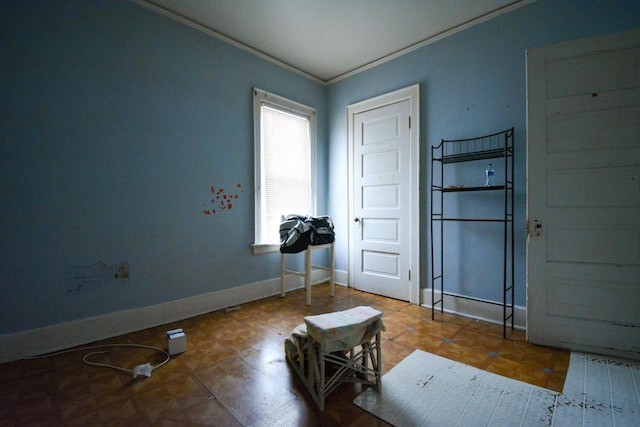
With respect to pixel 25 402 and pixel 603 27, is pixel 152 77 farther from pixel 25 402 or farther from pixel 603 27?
pixel 603 27

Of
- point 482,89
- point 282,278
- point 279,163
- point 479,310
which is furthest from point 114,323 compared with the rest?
point 482,89

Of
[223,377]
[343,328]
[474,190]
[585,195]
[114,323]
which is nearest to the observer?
[343,328]

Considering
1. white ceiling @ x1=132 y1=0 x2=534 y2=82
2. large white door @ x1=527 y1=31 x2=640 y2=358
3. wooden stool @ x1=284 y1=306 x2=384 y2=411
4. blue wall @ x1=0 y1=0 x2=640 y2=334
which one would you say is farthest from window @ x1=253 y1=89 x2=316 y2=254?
large white door @ x1=527 y1=31 x2=640 y2=358

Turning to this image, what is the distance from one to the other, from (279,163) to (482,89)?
89.0 inches

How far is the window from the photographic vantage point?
3377mm

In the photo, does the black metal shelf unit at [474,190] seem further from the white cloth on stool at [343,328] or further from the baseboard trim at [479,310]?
the white cloth on stool at [343,328]

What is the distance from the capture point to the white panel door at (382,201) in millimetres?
3344

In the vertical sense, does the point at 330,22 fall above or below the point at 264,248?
above

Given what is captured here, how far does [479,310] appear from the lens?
9.11ft

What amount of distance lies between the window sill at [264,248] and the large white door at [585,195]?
247cm

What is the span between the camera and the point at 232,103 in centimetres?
315

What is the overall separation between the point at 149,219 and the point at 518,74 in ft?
11.4

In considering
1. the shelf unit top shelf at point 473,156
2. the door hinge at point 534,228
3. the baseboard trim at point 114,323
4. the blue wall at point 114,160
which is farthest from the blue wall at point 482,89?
the baseboard trim at point 114,323

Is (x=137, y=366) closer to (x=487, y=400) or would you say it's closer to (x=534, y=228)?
(x=487, y=400)
